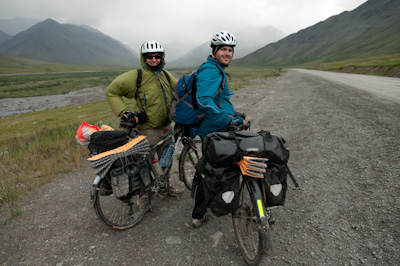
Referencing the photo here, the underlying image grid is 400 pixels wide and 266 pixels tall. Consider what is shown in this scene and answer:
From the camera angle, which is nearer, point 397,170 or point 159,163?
point 159,163

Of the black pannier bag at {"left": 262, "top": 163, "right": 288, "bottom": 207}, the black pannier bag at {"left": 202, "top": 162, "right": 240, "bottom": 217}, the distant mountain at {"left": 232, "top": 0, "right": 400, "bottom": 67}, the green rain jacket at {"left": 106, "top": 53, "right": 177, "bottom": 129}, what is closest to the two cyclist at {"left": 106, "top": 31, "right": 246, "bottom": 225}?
the green rain jacket at {"left": 106, "top": 53, "right": 177, "bottom": 129}

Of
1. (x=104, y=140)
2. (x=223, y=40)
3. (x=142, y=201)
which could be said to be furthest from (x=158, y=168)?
(x=223, y=40)

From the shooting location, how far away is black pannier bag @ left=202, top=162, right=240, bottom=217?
2527mm

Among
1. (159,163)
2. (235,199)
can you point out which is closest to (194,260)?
(235,199)

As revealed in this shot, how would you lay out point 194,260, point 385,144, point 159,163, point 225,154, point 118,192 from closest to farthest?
point 225,154, point 194,260, point 118,192, point 159,163, point 385,144

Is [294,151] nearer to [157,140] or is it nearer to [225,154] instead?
[157,140]

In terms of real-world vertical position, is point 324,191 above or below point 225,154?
below

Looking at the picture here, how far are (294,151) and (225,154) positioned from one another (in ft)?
14.1

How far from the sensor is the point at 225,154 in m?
2.43

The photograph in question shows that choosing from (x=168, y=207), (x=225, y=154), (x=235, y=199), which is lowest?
(x=168, y=207)

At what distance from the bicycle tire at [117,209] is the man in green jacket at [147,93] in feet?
3.50

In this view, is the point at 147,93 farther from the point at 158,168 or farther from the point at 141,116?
the point at 158,168

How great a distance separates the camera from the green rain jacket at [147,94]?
3736 mm

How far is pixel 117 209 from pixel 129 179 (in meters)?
1.04
